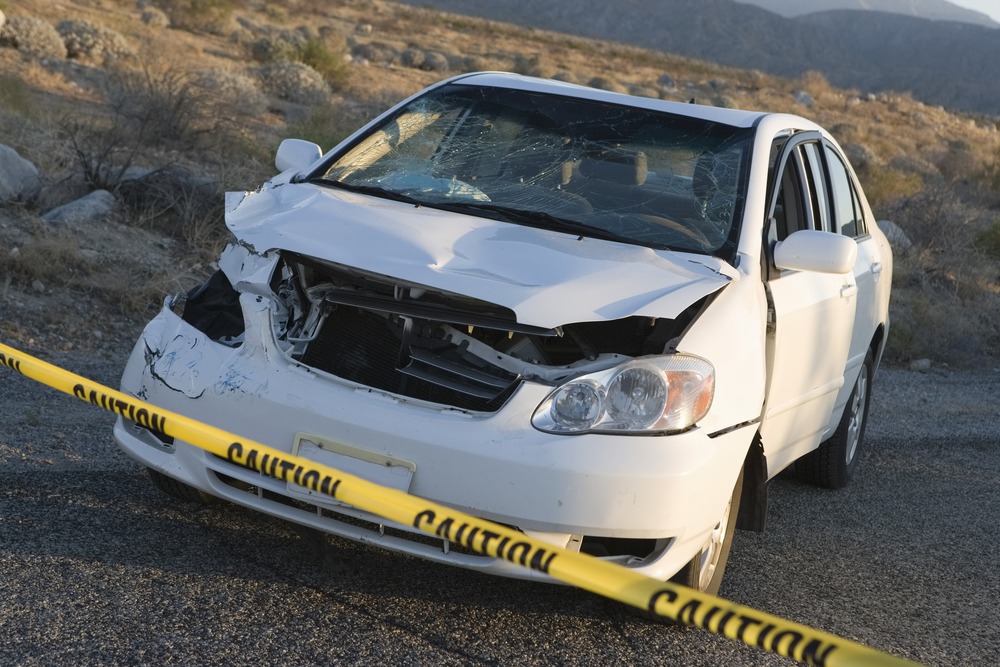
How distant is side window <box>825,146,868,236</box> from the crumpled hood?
5.59ft

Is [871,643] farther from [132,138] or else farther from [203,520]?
[132,138]

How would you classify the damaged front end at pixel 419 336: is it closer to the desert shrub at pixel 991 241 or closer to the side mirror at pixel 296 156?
the side mirror at pixel 296 156

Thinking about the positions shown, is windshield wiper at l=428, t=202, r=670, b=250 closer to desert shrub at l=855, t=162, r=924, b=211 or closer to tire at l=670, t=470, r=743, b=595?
tire at l=670, t=470, r=743, b=595

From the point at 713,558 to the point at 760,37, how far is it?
13678 centimetres

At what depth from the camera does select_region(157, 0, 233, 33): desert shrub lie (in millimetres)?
29062

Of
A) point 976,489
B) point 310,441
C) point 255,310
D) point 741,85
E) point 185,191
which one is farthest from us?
point 741,85

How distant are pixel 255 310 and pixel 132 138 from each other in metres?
8.67

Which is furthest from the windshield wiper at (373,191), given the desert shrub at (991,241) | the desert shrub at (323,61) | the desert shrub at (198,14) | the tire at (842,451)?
the desert shrub at (198,14)

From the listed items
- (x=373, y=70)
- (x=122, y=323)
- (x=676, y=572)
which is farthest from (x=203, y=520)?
(x=373, y=70)

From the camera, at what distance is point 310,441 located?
11.3ft

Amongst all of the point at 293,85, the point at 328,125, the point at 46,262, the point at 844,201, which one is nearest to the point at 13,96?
the point at 328,125

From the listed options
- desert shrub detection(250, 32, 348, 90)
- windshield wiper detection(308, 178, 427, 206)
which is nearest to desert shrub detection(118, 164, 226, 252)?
windshield wiper detection(308, 178, 427, 206)

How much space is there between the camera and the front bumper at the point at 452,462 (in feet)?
10.8

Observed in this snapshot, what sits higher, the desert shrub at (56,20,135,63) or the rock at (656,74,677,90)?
the desert shrub at (56,20,135,63)
